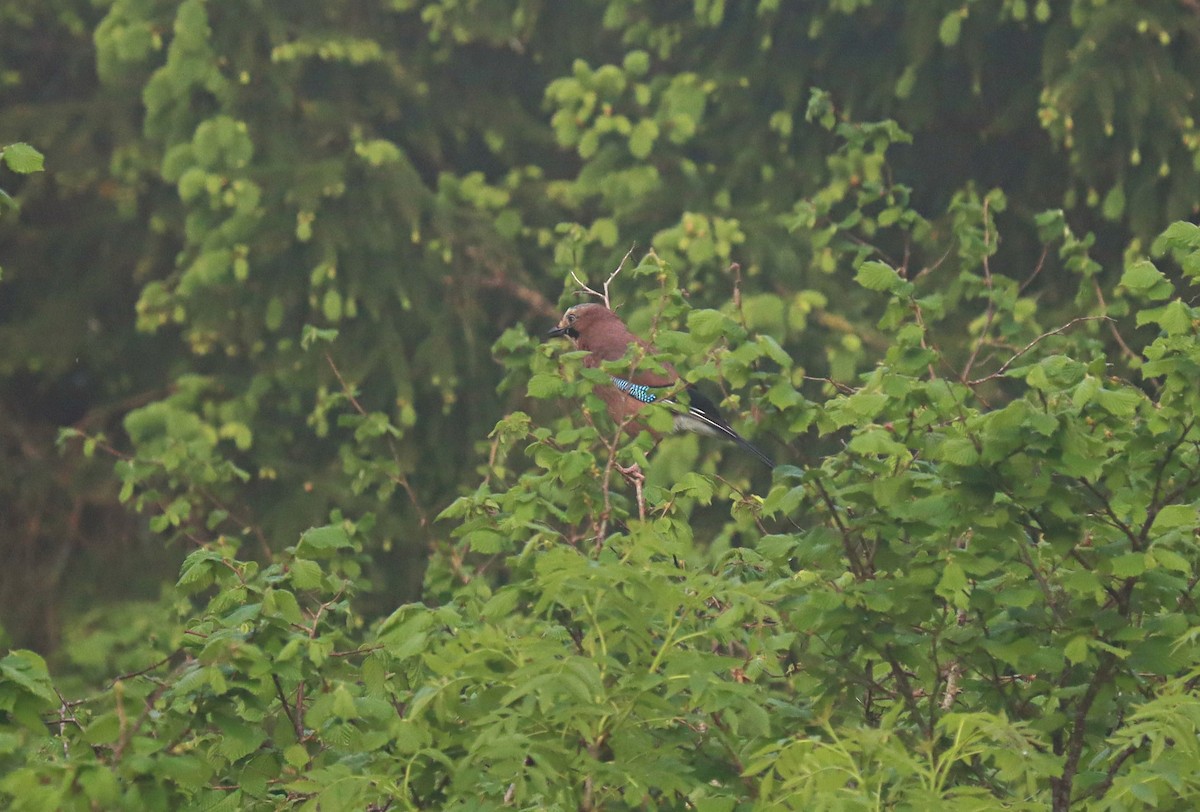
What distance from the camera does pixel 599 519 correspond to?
4.09 metres

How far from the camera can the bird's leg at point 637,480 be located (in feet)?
13.9

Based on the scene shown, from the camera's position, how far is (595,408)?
4180 mm

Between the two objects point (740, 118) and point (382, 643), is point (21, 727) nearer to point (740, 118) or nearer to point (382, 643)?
point (382, 643)

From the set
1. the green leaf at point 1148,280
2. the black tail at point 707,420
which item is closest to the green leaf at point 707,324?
the green leaf at point 1148,280

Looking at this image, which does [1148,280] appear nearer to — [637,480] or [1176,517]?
[1176,517]

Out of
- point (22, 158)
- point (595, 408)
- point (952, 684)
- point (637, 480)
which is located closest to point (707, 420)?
point (637, 480)

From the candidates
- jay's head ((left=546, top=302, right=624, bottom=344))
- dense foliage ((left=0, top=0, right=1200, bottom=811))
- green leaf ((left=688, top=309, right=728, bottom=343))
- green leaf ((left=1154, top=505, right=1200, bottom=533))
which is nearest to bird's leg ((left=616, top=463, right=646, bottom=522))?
dense foliage ((left=0, top=0, right=1200, bottom=811))

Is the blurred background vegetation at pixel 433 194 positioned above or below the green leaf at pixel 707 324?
below

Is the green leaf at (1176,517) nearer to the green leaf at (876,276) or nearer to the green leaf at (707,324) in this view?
the green leaf at (876,276)

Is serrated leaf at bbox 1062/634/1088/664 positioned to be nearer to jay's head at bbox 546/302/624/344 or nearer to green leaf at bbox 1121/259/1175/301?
green leaf at bbox 1121/259/1175/301

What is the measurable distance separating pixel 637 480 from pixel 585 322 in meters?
3.52

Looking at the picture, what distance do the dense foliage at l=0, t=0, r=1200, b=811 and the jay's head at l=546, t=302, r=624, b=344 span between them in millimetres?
476

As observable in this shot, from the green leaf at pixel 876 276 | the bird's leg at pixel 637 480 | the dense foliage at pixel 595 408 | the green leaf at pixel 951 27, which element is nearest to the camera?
the dense foliage at pixel 595 408

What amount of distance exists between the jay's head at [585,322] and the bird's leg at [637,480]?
2.72 meters
